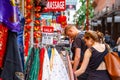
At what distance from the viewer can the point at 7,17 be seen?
12.0 ft

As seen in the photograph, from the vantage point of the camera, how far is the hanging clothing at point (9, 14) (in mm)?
3605

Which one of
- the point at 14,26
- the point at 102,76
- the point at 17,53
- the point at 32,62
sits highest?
the point at 14,26

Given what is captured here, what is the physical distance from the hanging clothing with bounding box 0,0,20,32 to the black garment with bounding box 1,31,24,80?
0.09 metres

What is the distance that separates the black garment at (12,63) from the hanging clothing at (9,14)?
9 cm

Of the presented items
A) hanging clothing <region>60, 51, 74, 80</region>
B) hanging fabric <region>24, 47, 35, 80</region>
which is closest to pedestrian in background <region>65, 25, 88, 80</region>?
hanging clothing <region>60, 51, 74, 80</region>

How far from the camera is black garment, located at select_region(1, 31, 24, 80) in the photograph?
12.3 feet

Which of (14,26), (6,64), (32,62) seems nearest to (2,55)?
(6,64)

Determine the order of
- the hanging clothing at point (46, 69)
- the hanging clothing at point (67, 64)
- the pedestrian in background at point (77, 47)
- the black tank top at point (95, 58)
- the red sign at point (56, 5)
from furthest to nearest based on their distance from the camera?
the red sign at point (56, 5) < the pedestrian in background at point (77, 47) < the black tank top at point (95, 58) < the hanging clothing at point (67, 64) < the hanging clothing at point (46, 69)

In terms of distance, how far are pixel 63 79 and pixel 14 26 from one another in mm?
1767

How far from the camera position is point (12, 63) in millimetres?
3738

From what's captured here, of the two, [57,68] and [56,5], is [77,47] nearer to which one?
[57,68]

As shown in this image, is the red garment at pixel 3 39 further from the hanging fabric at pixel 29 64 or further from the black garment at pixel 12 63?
the hanging fabric at pixel 29 64

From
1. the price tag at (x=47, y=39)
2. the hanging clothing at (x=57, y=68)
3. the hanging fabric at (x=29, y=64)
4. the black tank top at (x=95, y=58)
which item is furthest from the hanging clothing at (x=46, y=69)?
the black tank top at (x=95, y=58)

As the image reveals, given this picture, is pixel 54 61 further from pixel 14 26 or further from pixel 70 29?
pixel 70 29
